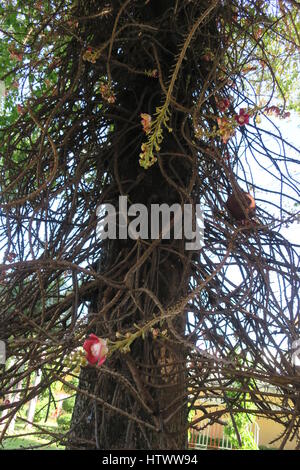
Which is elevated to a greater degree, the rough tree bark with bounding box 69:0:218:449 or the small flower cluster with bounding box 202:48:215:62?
the small flower cluster with bounding box 202:48:215:62

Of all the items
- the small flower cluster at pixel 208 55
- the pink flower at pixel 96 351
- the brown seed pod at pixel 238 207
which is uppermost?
the small flower cluster at pixel 208 55

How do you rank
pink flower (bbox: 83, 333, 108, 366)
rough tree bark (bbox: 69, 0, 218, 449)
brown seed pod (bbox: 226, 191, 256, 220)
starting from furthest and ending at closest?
1. brown seed pod (bbox: 226, 191, 256, 220)
2. rough tree bark (bbox: 69, 0, 218, 449)
3. pink flower (bbox: 83, 333, 108, 366)

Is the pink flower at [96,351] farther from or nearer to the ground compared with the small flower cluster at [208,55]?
nearer to the ground

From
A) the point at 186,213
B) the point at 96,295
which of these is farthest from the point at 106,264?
the point at 186,213

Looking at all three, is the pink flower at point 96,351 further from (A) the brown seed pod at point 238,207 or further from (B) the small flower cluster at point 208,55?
(B) the small flower cluster at point 208,55

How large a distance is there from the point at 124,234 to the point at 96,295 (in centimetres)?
16

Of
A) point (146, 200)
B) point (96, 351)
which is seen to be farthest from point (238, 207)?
point (96, 351)

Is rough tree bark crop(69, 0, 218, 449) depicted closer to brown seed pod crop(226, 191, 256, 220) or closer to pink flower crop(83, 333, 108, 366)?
pink flower crop(83, 333, 108, 366)

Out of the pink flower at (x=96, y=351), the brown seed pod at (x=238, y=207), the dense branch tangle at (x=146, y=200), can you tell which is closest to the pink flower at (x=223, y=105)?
the dense branch tangle at (x=146, y=200)

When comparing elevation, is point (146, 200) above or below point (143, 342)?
above

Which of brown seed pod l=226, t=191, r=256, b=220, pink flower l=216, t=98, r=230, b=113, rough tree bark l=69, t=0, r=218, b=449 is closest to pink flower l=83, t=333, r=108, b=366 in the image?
rough tree bark l=69, t=0, r=218, b=449

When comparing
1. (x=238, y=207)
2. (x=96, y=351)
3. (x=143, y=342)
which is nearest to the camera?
(x=96, y=351)

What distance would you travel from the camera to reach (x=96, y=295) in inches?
40.3

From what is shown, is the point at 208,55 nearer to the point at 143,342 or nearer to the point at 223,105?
the point at 223,105
